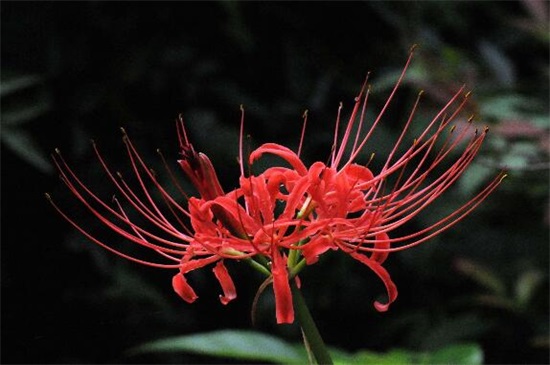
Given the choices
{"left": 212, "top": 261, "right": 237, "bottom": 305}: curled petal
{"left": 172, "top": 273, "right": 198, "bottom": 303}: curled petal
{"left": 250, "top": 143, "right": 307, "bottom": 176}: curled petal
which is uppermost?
{"left": 250, "top": 143, "right": 307, "bottom": 176}: curled petal

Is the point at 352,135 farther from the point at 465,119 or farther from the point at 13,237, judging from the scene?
the point at 13,237

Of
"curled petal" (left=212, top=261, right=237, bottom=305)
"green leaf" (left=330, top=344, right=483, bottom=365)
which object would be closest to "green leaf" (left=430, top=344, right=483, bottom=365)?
"green leaf" (left=330, top=344, right=483, bottom=365)

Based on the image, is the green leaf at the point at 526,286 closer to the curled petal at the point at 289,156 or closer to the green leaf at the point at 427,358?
the green leaf at the point at 427,358

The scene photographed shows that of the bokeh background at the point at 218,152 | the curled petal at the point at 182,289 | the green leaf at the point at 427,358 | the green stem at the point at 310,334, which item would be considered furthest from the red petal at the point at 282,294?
the bokeh background at the point at 218,152

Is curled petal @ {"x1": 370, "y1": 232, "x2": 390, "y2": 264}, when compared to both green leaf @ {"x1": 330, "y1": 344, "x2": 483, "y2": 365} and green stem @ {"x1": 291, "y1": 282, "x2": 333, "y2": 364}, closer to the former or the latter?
green stem @ {"x1": 291, "y1": 282, "x2": 333, "y2": 364}

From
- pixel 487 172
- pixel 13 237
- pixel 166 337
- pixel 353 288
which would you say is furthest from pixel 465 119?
pixel 13 237

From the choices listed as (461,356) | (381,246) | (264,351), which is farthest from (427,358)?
(381,246)
